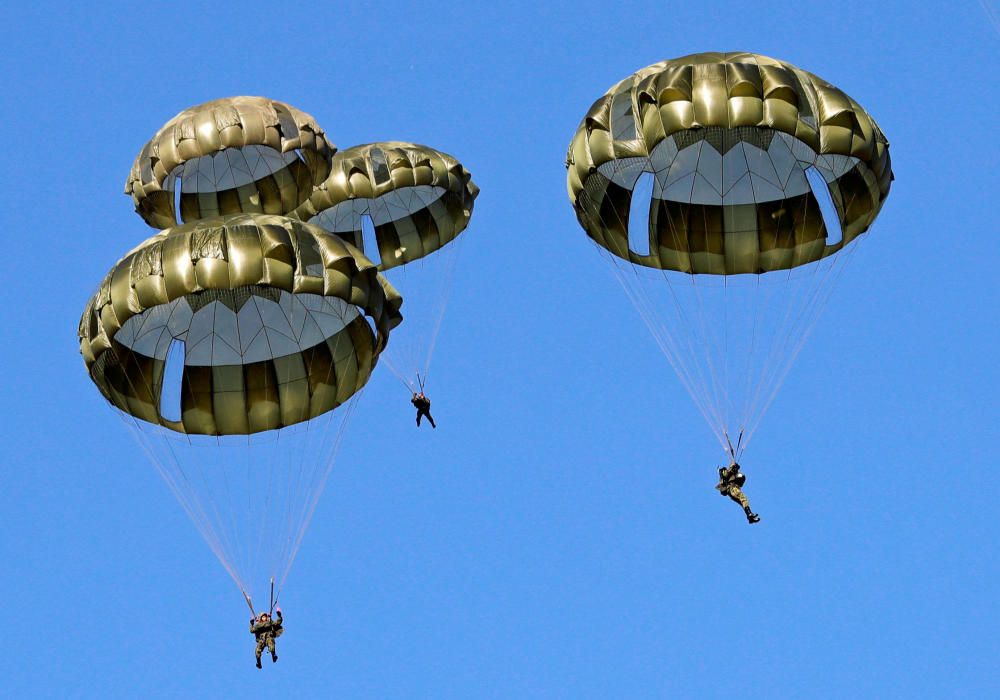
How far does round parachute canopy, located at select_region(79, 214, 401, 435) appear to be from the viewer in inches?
1341

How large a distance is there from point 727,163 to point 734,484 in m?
5.39

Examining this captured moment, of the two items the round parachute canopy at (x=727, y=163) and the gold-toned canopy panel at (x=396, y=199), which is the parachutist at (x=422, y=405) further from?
the round parachute canopy at (x=727, y=163)

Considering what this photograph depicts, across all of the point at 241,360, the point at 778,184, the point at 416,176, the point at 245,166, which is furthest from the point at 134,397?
the point at 778,184

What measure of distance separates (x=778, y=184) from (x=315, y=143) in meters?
7.97

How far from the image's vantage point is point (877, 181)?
118 ft

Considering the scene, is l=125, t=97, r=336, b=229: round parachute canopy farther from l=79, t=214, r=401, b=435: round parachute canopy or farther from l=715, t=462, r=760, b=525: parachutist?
l=715, t=462, r=760, b=525: parachutist

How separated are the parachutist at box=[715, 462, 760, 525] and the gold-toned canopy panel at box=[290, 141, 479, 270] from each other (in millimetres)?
9091

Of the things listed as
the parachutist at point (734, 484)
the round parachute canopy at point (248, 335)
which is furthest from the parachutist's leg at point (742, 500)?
the round parachute canopy at point (248, 335)

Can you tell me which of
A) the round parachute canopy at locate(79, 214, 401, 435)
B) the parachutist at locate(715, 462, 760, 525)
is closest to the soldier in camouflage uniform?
the round parachute canopy at locate(79, 214, 401, 435)

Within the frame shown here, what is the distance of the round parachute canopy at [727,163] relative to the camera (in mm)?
34375

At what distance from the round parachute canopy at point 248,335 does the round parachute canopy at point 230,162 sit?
9.01 ft

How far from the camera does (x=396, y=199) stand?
4178cm

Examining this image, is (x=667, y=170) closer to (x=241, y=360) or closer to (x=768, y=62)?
(x=768, y=62)

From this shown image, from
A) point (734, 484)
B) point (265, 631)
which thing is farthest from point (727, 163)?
point (265, 631)
